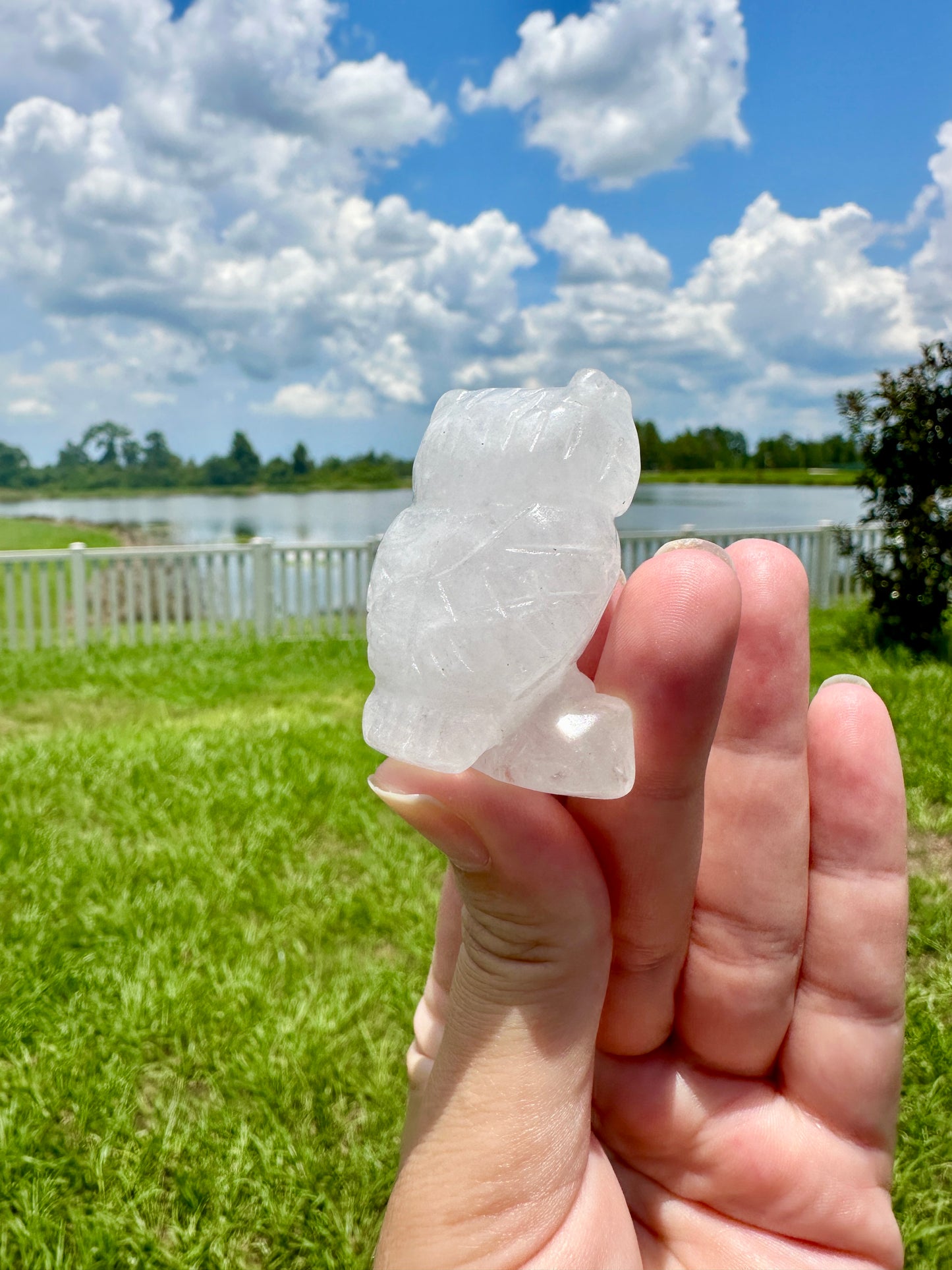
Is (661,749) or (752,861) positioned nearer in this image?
(661,749)

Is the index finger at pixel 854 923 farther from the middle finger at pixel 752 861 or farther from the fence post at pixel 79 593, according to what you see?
the fence post at pixel 79 593

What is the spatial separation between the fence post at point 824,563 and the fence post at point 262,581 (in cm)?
711

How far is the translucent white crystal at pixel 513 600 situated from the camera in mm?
1433

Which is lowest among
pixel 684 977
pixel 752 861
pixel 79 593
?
pixel 684 977

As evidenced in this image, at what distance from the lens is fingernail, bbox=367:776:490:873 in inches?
53.5

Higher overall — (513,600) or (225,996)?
(513,600)

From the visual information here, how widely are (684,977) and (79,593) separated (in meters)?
9.17

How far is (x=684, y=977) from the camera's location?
1746mm

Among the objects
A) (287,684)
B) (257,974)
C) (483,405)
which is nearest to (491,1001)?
(483,405)

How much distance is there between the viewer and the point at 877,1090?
1.76 meters

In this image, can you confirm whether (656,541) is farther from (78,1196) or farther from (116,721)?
(78,1196)

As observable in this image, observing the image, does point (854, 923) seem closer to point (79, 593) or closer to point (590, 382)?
point (590, 382)

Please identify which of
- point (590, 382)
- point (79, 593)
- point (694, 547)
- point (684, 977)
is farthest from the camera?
point (79, 593)

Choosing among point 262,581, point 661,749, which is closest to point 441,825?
point 661,749
